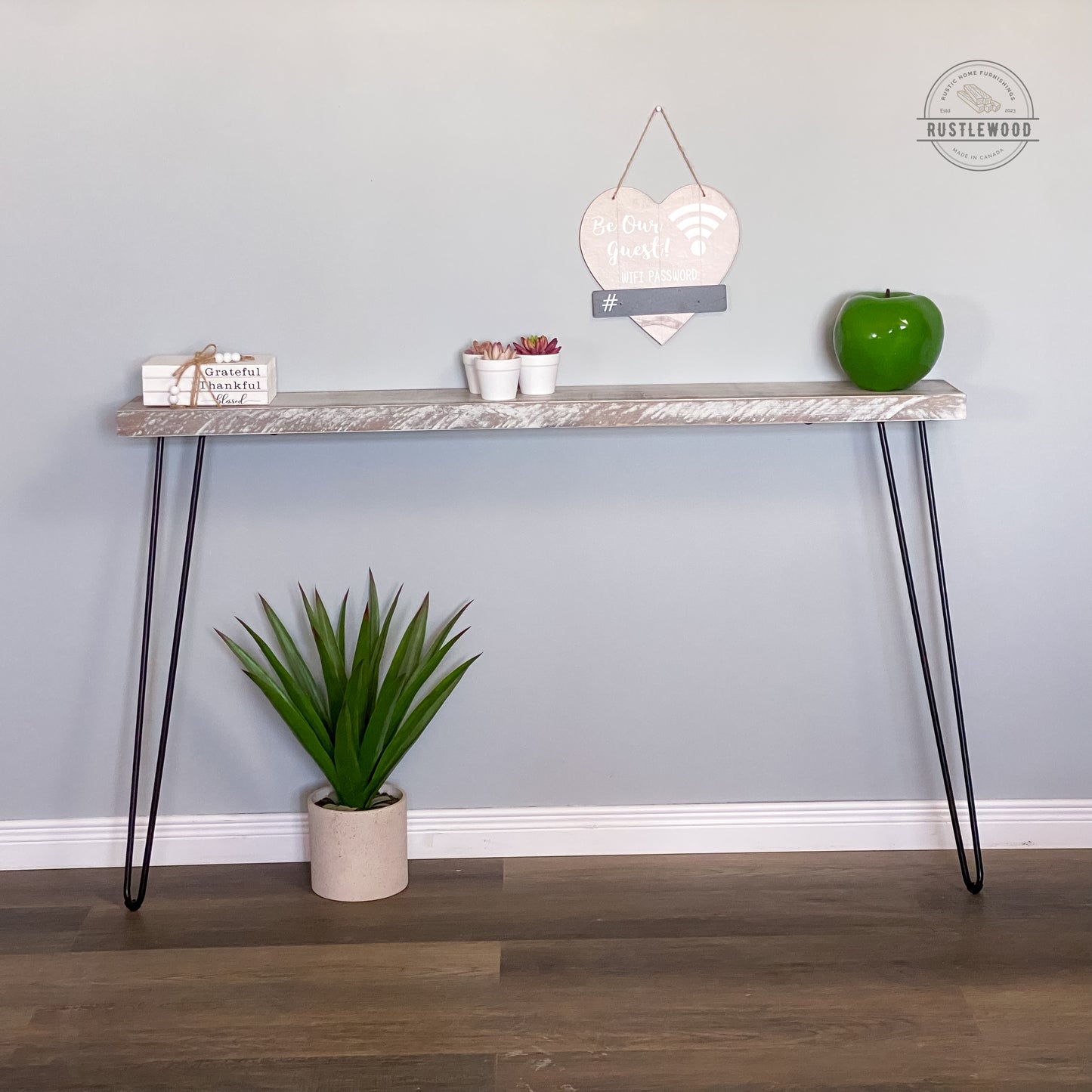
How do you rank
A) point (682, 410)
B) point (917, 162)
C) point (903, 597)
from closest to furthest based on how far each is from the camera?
point (682, 410), point (917, 162), point (903, 597)

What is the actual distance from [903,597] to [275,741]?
1344 millimetres

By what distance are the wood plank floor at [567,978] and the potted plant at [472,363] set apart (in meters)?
1.00

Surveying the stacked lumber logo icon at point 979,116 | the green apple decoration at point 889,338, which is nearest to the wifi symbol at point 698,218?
the green apple decoration at point 889,338

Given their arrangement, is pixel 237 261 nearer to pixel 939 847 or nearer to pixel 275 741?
pixel 275 741

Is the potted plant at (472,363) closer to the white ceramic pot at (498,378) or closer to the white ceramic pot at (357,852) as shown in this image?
the white ceramic pot at (498,378)

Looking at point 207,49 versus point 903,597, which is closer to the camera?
point 207,49

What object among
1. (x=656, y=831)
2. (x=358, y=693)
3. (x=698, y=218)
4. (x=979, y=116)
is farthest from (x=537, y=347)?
(x=656, y=831)

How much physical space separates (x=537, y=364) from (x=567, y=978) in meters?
1.10

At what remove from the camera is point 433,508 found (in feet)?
8.08

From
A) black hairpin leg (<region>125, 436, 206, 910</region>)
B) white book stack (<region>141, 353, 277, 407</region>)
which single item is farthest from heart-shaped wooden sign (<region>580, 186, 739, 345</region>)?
black hairpin leg (<region>125, 436, 206, 910</region>)

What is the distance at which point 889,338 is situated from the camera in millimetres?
2170

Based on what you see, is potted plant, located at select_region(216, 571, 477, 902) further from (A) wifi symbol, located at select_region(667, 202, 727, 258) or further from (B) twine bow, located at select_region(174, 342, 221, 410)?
(A) wifi symbol, located at select_region(667, 202, 727, 258)

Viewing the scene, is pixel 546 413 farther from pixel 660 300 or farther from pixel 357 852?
pixel 357 852

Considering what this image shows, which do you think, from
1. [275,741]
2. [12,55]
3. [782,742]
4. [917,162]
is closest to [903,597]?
[782,742]
